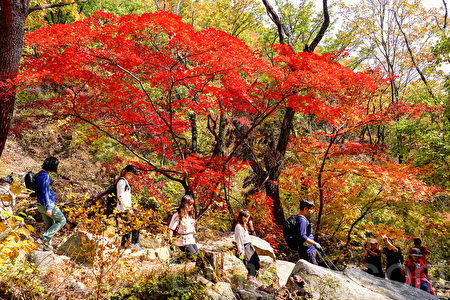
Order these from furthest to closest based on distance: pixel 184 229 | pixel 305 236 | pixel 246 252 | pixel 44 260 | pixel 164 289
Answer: pixel 246 252 → pixel 305 236 → pixel 184 229 → pixel 44 260 → pixel 164 289

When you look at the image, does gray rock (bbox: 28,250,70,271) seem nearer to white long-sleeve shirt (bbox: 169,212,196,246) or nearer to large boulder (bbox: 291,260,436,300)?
white long-sleeve shirt (bbox: 169,212,196,246)

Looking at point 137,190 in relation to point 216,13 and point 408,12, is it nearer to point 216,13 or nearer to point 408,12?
point 216,13

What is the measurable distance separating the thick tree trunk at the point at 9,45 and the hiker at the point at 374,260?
7848 mm

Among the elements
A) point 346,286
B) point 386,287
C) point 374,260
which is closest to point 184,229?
point 346,286

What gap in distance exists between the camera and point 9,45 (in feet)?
15.8

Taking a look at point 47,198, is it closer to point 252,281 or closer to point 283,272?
point 252,281

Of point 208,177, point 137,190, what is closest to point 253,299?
point 208,177

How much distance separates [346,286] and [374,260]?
248 cm

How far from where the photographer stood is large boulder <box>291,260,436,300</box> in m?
3.36

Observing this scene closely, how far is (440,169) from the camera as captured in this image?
8.14 m

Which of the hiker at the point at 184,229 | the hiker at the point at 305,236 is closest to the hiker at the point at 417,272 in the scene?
the hiker at the point at 305,236

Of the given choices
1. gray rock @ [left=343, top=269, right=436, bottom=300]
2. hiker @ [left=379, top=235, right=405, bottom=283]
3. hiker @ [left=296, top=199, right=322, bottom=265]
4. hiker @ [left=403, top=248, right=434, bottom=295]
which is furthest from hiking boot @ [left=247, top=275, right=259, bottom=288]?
hiker @ [left=403, top=248, right=434, bottom=295]

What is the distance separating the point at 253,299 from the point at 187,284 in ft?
2.76

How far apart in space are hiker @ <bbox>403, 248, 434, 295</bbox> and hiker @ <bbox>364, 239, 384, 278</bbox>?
0.58 m
